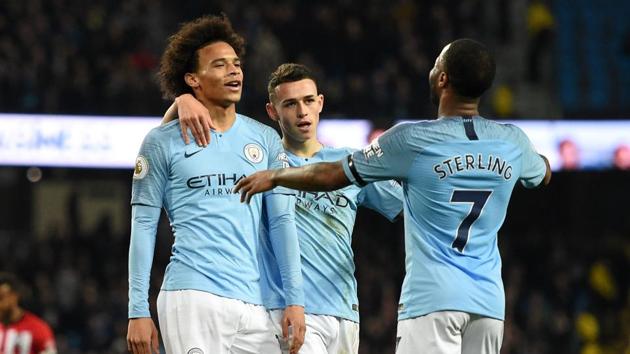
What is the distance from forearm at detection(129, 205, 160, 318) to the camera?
17.3ft

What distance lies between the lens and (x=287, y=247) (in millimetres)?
5449

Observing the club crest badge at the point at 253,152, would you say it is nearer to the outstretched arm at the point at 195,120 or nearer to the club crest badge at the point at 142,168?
the outstretched arm at the point at 195,120

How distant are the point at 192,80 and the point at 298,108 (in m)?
0.80

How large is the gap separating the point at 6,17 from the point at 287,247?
45.9 ft

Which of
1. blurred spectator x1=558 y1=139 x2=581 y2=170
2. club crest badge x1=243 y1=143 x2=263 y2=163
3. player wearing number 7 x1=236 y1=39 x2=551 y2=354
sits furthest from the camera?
blurred spectator x1=558 y1=139 x2=581 y2=170

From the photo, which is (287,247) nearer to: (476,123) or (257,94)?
(476,123)

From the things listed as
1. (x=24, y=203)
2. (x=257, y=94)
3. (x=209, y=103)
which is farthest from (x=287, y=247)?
(x=24, y=203)

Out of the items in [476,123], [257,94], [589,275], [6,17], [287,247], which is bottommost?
[589,275]

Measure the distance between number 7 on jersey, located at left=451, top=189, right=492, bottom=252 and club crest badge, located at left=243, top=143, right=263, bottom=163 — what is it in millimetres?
1026

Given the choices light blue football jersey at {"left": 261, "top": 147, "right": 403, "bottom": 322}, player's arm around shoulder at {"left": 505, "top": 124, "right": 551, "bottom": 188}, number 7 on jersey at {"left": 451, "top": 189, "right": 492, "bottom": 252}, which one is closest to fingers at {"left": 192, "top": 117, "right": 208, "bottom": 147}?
light blue football jersey at {"left": 261, "top": 147, "right": 403, "bottom": 322}

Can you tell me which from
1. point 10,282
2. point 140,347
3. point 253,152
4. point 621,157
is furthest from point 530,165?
point 621,157

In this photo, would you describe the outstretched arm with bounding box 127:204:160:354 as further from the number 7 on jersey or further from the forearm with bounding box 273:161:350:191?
the number 7 on jersey

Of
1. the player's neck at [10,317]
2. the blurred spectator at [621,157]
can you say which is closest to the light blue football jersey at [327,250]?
the player's neck at [10,317]

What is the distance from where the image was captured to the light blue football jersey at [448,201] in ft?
16.0
